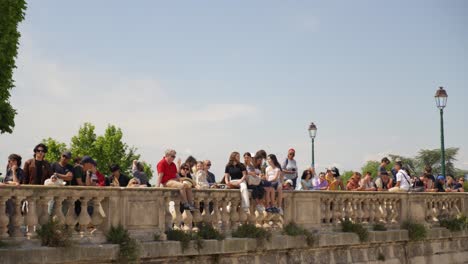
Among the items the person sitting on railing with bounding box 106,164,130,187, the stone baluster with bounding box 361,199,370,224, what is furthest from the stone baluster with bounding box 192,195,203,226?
the stone baluster with bounding box 361,199,370,224

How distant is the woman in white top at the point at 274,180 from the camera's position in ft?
46.0

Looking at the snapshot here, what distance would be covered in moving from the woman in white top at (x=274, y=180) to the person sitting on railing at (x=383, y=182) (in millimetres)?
5153

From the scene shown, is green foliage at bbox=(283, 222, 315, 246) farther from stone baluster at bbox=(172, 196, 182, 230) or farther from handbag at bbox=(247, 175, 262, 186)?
stone baluster at bbox=(172, 196, 182, 230)

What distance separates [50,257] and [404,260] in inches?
429

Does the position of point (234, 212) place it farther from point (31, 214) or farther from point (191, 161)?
point (31, 214)

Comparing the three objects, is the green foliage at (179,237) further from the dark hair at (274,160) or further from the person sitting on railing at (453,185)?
the person sitting on railing at (453,185)

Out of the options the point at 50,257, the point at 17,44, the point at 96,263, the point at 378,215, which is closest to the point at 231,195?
the point at 96,263

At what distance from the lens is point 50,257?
32.3 ft

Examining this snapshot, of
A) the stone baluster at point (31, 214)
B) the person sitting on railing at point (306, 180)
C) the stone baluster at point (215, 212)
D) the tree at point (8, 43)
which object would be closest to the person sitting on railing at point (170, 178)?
the stone baluster at point (215, 212)

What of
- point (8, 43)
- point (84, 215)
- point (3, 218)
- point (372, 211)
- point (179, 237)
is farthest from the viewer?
point (8, 43)

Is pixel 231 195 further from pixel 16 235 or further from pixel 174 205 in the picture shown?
pixel 16 235

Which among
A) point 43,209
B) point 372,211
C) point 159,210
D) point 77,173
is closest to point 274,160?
point 159,210

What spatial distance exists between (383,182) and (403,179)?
0.49 meters

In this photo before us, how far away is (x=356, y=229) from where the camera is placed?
16547mm
